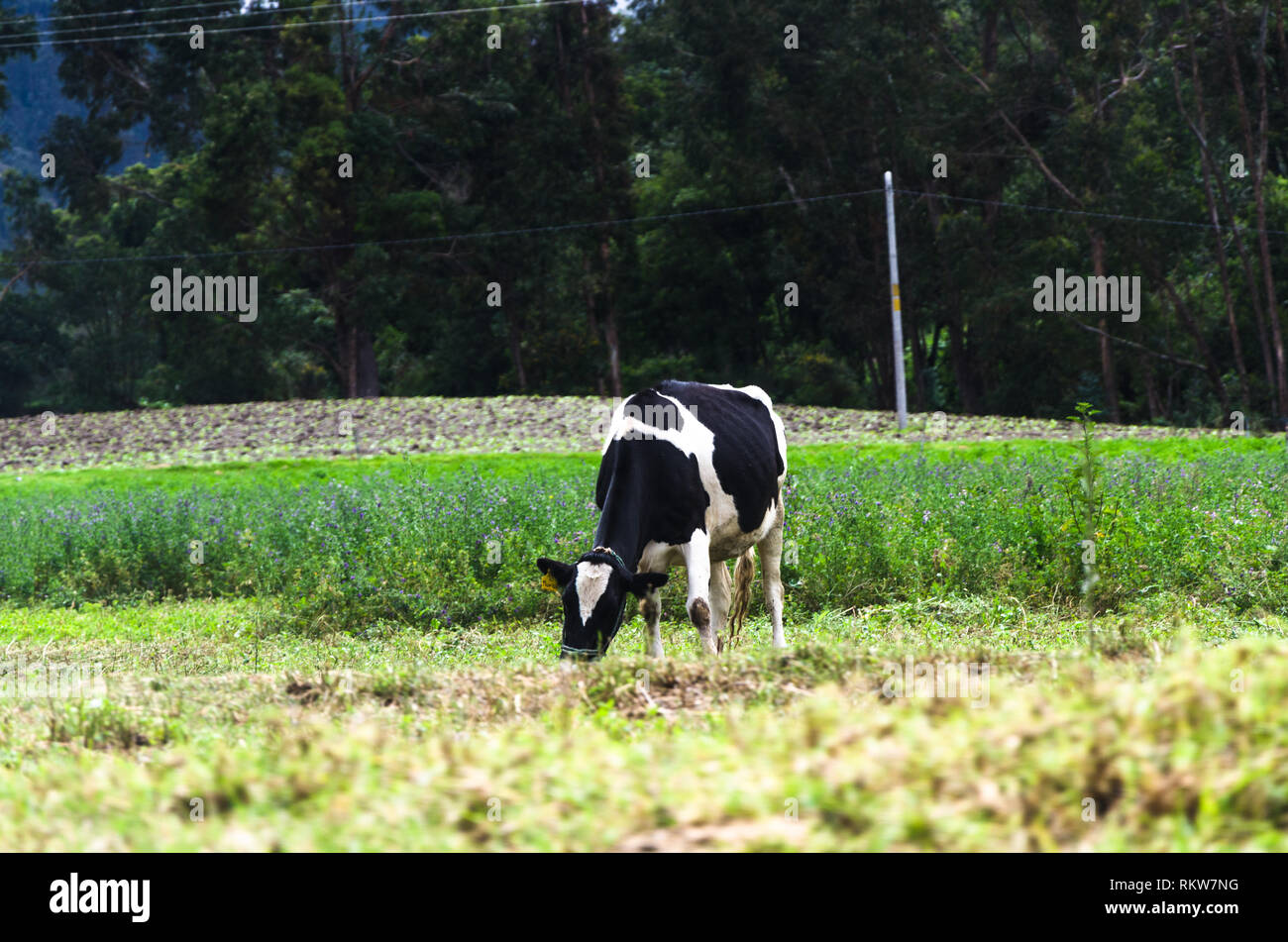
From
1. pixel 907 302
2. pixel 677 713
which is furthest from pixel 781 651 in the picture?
pixel 907 302

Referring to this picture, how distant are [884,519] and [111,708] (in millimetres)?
8494

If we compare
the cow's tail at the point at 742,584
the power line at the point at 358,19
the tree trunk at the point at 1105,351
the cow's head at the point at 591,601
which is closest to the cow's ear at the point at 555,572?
the cow's head at the point at 591,601

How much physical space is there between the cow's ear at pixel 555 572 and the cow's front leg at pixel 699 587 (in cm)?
115

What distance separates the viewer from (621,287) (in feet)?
175

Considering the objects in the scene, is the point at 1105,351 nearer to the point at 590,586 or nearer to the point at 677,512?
the point at 677,512

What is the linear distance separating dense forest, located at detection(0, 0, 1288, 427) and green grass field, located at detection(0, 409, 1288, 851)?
97.9 feet

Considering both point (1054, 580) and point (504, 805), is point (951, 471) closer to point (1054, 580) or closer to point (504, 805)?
point (1054, 580)

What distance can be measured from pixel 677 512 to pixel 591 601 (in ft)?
5.08

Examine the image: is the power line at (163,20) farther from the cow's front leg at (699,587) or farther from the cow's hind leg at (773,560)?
the cow's front leg at (699,587)

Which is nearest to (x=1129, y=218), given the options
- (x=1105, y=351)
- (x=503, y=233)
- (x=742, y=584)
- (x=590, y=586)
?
(x=1105, y=351)

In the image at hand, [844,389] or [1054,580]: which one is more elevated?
[844,389]

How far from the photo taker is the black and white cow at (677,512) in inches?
321

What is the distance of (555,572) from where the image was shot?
8352mm
